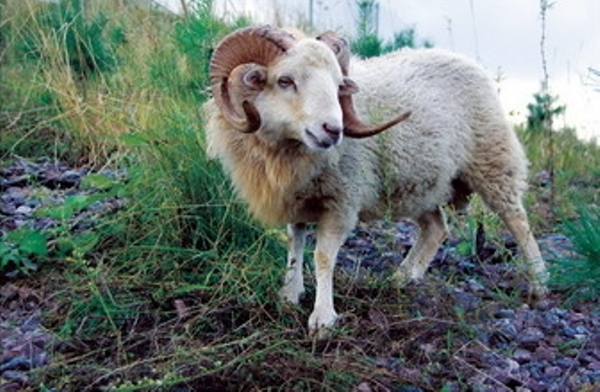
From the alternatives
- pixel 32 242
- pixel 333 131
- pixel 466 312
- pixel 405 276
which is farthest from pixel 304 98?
pixel 32 242

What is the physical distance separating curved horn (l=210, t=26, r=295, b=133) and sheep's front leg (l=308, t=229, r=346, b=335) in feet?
2.54

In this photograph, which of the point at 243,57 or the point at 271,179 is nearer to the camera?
the point at 243,57

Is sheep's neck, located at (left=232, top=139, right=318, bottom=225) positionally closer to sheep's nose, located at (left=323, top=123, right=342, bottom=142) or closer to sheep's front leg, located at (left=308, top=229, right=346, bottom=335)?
sheep's front leg, located at (left=308, top=229, right=346, bottom=335)

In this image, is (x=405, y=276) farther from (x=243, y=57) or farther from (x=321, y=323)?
(x=243, y=57)

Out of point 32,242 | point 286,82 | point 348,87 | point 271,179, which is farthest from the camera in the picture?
point 32,242

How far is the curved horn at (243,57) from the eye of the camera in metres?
5.52

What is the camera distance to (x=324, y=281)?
→ 5.78 meters

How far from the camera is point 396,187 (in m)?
6.34

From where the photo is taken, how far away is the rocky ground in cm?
521

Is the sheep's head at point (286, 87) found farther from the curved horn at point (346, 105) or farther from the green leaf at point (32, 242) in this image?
the green leaf at point (32, 242)

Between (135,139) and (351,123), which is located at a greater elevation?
(351,123)

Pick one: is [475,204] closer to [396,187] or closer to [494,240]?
[494,240]

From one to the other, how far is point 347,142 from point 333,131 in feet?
2.48

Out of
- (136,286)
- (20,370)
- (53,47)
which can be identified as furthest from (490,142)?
(53,47)
